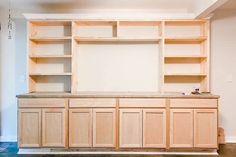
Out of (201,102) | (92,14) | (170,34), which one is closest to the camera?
(201,102)

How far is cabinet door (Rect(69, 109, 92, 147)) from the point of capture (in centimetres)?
375

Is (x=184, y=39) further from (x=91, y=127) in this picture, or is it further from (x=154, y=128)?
(x=91, y=127)

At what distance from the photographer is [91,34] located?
4328mm

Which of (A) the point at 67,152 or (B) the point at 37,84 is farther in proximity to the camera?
(B) the point at 37,84

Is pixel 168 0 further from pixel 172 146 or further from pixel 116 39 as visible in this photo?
pixel 172 146

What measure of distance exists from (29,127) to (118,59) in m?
1.76

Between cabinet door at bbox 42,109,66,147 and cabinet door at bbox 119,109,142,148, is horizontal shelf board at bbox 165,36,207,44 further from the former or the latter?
cabinet door at bbox 42,109,66,147

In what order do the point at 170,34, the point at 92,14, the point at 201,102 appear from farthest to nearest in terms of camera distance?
the point at 170,34
the point at 92,14
the point at 201,102

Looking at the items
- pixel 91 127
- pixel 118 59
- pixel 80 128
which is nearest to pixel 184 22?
pixel 118 59

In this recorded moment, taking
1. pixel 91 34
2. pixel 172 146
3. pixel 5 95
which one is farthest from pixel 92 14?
pixel 172 146

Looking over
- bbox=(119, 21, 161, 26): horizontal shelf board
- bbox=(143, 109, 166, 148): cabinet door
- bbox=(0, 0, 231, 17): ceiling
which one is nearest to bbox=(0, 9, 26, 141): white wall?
bbox=(0, 0, 231, 17): ceiling

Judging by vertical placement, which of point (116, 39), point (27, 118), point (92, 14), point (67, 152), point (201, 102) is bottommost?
point (67, 152)

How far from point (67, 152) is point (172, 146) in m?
1.54

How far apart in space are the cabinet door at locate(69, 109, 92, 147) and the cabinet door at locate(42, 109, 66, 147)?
128mm
